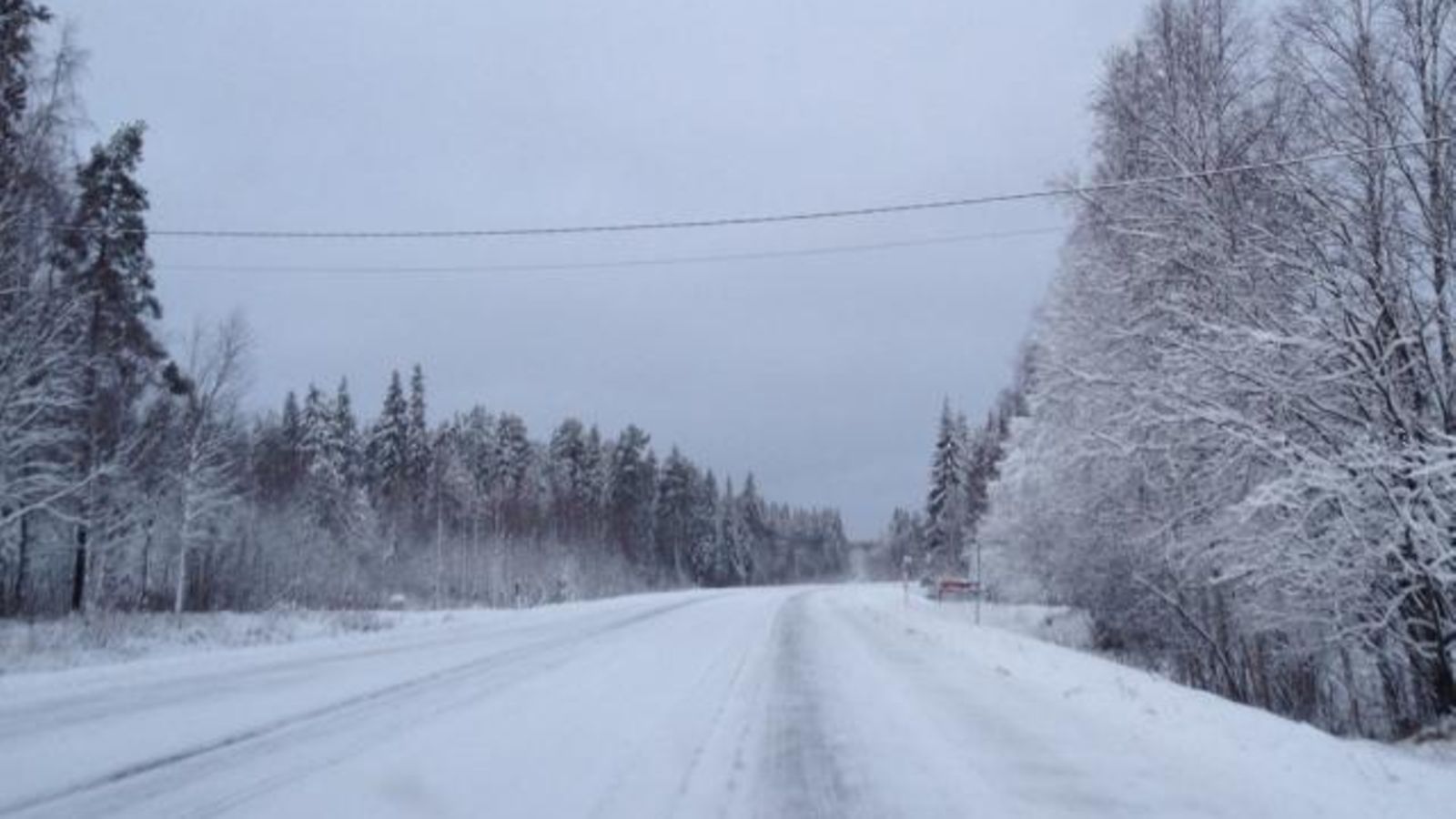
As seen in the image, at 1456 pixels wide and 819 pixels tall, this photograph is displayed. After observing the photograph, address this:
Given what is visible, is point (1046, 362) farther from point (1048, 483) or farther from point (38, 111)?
point (38, 111)

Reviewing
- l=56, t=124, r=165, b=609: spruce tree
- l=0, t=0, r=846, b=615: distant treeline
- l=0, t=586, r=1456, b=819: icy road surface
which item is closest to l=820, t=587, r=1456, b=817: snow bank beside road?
l=0, t=586, r=1456, b=819: icy road surface

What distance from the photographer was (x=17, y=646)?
1966 centimetres

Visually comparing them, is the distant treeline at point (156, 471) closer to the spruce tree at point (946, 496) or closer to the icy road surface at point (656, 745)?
the icy road surface at point (656, 745)

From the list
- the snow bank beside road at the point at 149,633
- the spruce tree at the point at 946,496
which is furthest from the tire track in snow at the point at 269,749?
the spruce tree at the point at 946,496

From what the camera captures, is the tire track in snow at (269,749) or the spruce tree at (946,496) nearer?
the tire track in snow at (269,749)

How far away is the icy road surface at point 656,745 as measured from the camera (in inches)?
314

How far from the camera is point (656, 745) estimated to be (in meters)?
10.4

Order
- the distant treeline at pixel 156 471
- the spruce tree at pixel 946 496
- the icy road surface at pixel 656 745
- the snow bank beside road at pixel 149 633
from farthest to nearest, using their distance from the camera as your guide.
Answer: the spruce tree at pixel 946 496, the distant treeline at pixel 156 471, the snow bank beside road at pixel 149 633, the icy road surface at pixel 656 745

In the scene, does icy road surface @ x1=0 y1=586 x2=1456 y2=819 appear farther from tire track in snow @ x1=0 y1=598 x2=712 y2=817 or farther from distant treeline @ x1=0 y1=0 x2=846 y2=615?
distant treeline @ x1=0 y1=0 x2=846 y2=615

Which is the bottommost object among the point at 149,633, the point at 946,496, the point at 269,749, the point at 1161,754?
the point at 1161,754

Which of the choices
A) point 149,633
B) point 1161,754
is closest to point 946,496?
point 149,633

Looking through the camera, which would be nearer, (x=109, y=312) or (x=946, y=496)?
(x=109, y=312)

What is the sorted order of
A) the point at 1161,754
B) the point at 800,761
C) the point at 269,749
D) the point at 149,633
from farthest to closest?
the point at 149,633
the point at 1161,754
the point at 800,761
the point at 269,749

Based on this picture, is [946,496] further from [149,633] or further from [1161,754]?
[1161,754]
